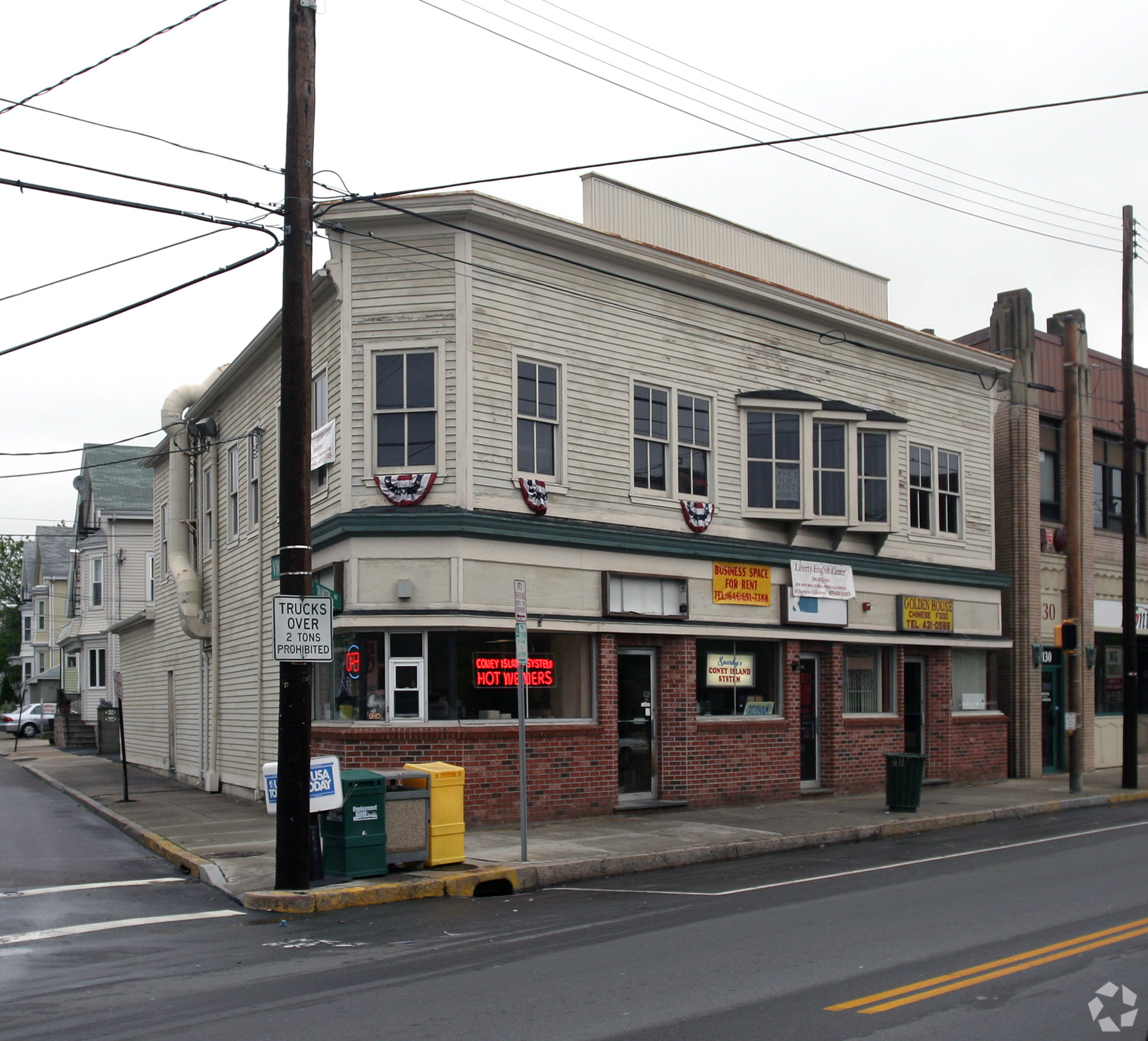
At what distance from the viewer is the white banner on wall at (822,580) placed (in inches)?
824

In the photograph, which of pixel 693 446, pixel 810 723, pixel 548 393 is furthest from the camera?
pixel 810 723

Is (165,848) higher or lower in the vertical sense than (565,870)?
lower

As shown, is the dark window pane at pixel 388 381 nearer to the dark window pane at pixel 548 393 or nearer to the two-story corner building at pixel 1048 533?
the dark window pane at pixel 548 393

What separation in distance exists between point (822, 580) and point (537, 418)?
6.54m

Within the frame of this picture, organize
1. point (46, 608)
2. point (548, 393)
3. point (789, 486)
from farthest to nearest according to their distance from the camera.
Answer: point (46, 608), point (789, 486), point (548, 393)

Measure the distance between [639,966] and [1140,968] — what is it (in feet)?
10.8

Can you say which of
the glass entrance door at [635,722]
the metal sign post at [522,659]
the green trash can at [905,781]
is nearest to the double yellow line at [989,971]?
the metal sign post at [522,659]

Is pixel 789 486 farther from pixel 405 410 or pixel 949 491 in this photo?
pixel 405 410

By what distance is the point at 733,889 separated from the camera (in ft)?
40.3

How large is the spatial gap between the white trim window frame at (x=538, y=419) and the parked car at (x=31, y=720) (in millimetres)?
45541

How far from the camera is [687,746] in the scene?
19047 mm

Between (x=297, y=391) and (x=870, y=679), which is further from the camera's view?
(x=870, y=679)

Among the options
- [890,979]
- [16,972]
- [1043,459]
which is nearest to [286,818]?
[16,972]

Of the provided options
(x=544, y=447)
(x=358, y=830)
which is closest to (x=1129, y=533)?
(x=544, y=447)
